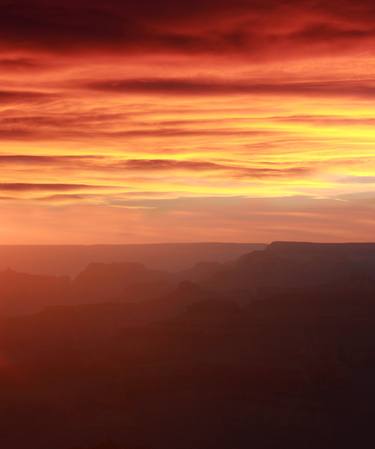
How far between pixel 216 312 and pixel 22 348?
21320mm

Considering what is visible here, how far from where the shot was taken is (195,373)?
73250 millimetres

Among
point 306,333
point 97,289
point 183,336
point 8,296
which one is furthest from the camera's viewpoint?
point 97,289

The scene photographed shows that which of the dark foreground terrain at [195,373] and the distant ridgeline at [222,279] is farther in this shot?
the distant ridgeline at [222,279]

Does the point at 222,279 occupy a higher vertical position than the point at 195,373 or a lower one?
higher

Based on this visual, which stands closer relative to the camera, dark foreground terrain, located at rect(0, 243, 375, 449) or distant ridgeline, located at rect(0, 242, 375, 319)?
dark foreground terrain, located at rect(0, 243, 375, 449)

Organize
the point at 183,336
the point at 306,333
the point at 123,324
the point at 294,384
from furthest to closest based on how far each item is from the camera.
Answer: the point at 123,324 → the point at 306,333 → the point at 183,336 → the point at 294,384

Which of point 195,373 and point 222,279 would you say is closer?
point 195,373

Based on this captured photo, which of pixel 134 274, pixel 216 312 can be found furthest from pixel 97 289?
pixel 216 312

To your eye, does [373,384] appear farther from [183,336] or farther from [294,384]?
[183,336]

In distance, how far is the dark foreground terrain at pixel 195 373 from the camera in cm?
6244

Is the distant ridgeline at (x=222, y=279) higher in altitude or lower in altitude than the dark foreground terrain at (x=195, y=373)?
higher

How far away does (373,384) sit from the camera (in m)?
75.6

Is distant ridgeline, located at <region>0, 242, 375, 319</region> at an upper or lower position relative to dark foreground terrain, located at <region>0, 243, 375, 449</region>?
upper

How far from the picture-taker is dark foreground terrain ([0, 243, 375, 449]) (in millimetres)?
62438
